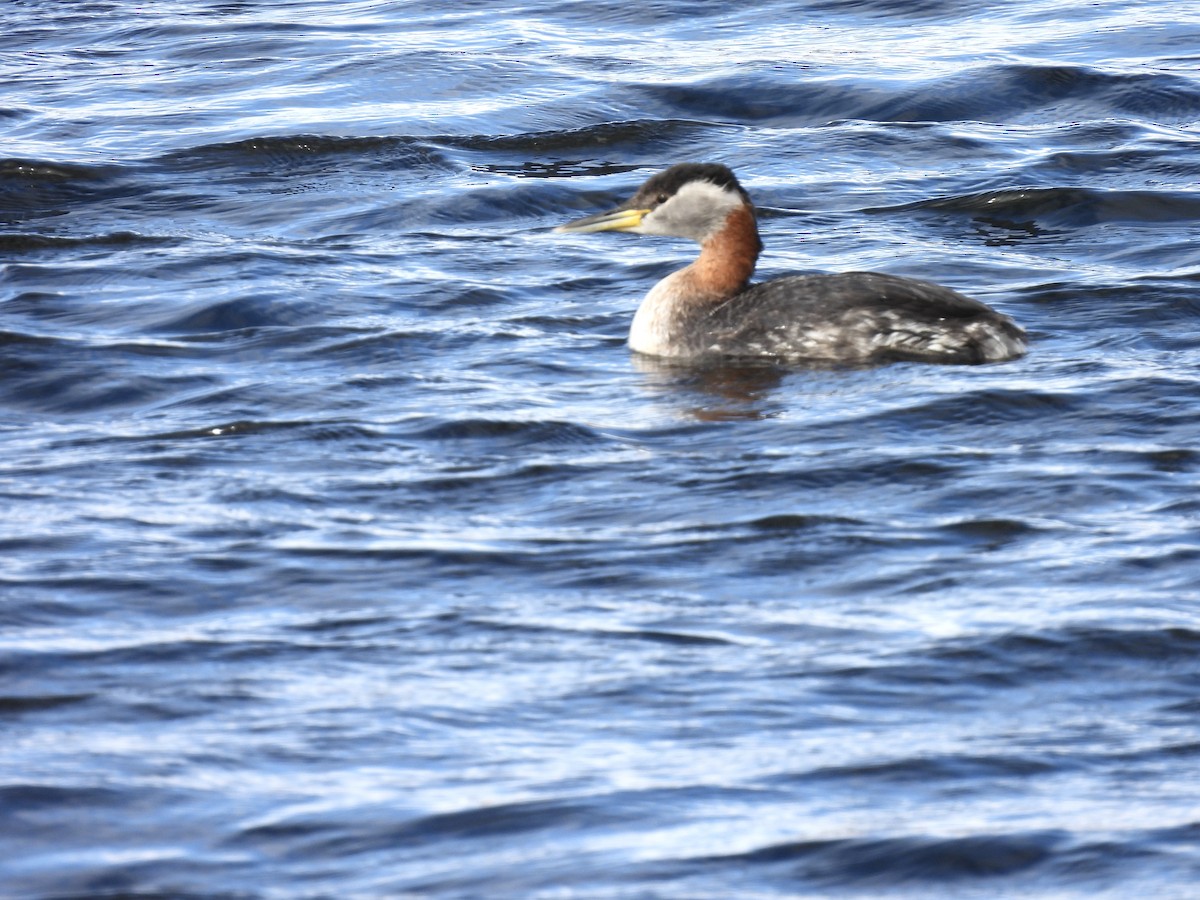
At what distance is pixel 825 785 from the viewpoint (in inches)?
225

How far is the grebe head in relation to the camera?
36.3ft

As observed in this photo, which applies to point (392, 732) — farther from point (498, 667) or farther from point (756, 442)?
point (756, 442)

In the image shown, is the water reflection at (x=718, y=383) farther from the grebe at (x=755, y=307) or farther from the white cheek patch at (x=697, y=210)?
the white cheek patch at (x=697, y=210)

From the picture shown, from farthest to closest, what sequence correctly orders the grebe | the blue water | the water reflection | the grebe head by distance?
the grebe head, the grebe, the water reflection, the blue water

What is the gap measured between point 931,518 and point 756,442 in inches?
51.9

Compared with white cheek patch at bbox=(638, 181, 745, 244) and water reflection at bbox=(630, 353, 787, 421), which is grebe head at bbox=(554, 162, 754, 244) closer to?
white cheek patch at bbox=(638, 181, 745, 244)

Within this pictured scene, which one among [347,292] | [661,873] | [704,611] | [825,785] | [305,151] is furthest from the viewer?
[305,151]

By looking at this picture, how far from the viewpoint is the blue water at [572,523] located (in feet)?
18.1

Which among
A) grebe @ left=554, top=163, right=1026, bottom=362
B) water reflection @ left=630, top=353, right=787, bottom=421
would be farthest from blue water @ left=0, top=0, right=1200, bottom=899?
grebe @ left=554, top=163, right=1026, bottom=362

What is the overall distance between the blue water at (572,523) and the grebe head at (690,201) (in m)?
0.64

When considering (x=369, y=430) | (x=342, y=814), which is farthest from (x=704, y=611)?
(x=369, y=430)

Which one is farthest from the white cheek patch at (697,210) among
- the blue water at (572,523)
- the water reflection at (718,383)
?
the water reflection at (718,383)

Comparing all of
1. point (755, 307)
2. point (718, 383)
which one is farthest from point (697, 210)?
point (718, 383)

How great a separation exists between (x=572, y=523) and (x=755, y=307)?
300 cm
